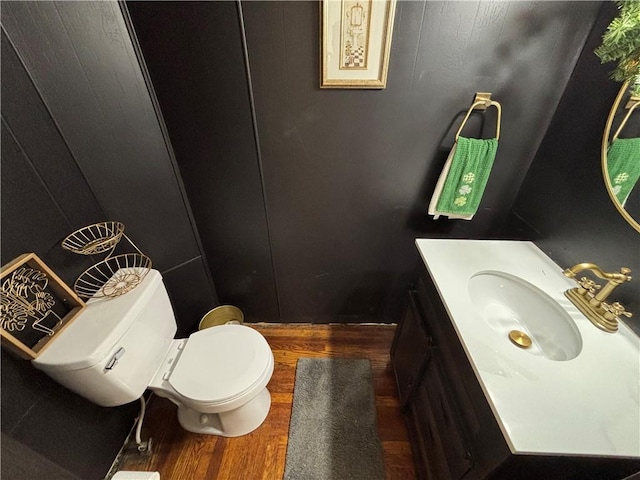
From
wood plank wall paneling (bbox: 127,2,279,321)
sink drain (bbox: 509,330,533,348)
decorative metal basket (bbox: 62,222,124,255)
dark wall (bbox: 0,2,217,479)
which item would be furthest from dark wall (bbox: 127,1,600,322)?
sink drain (bbox: 509,330,533,348)

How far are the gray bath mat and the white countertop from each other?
0.86 meters

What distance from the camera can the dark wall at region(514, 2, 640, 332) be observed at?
2.71ft

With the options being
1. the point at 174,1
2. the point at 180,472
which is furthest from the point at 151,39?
the point at 180,472

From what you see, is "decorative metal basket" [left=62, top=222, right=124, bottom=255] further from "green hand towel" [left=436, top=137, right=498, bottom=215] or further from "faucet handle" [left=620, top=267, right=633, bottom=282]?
"faucet handle" [left=620, top=267, right=633, bottom=282]

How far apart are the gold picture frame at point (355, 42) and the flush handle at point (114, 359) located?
47.9 inches

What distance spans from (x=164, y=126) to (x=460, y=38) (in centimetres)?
124

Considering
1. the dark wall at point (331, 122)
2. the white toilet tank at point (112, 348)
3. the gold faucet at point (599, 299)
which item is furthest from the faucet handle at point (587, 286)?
the white toilet tank at point (112, 348)

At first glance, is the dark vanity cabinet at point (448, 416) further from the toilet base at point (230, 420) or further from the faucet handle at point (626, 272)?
the toilet base at point (230, 420)

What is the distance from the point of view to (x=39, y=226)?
808 mm

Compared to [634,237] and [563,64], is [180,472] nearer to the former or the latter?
[634,237]

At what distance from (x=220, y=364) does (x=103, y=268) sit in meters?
0.63

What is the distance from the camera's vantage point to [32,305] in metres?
0.76

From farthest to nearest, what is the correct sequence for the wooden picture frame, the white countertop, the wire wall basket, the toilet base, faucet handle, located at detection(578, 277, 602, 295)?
the toilet base → the wire wall basket → faucet handle, located at detection(578, 277, 602, 295) → the wooden picture frame → the white countertop

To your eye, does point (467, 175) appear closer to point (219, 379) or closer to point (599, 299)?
point (599, 299)
